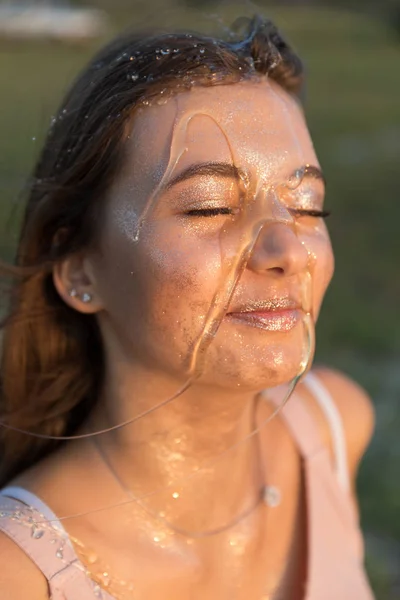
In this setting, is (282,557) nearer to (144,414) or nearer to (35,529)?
(144,414)

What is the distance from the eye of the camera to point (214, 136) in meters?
1.69

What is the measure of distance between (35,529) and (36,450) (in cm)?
44

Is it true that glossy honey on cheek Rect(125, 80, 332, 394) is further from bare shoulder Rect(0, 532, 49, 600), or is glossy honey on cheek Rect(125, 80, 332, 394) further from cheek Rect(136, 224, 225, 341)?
bare shoulder Rect(0, 532, 49, 600)

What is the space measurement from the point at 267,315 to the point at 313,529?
79 cm

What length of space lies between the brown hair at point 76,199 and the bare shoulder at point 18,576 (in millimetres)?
496

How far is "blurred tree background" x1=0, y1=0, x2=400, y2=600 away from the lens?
2.20 m

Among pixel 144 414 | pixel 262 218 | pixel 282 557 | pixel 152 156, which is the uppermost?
pixel 152 156

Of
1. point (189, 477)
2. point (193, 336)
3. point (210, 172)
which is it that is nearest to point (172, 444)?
point (189, 477)

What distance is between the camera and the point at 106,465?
1.92 meters

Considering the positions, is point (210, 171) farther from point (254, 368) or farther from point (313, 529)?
point (313, 529)

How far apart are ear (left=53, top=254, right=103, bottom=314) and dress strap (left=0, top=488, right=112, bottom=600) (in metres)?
0.50

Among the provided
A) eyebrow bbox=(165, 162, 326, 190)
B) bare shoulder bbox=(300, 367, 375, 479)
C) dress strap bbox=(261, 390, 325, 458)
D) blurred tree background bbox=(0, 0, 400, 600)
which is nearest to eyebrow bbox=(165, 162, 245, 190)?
eyebrow bbox=(165, 162, 326, 190)

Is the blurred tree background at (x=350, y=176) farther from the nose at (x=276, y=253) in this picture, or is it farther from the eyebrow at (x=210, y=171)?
the nose at (x=276, y=253)

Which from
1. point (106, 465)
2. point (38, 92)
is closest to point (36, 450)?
point (106, 465)
